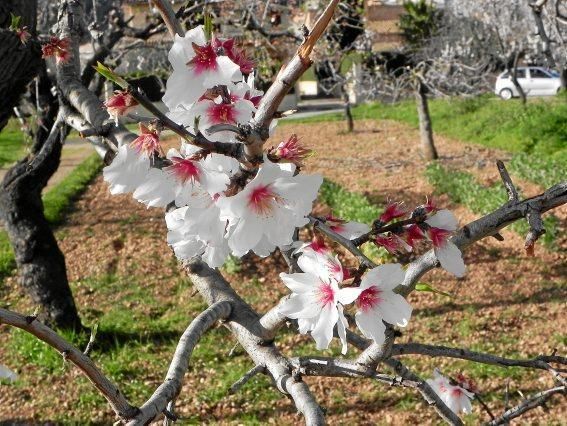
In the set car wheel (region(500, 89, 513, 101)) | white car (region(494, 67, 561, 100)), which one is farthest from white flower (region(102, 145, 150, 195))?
white car (region(494, 67, 561, 100))

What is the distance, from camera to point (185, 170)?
3.12 ft

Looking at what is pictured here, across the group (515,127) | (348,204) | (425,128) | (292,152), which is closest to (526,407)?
(292,152)

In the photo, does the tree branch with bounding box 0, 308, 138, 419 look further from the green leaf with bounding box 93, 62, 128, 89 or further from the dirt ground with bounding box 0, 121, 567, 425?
the dirt ground with bounding box 0, 121, 567, 425

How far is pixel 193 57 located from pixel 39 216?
3.84m

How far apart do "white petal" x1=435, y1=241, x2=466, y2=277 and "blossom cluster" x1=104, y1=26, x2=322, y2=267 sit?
0.98 feet

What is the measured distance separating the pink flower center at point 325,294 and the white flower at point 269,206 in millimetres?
121

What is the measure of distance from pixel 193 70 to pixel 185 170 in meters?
0.15

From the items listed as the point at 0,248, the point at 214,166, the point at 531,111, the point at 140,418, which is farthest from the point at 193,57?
the point at 531,111

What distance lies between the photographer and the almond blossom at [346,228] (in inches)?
47.4

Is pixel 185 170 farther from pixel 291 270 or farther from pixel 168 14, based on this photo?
pixel 291 270

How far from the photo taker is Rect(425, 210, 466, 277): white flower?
1.13m

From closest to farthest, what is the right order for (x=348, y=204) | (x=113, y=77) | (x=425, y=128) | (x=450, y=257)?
(x=113, y=77) → (x=450, y=257) → (x=348, y=204) → (x=425, y=128)

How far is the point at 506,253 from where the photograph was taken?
588 centimetres

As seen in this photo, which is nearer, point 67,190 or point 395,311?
point 395,311
